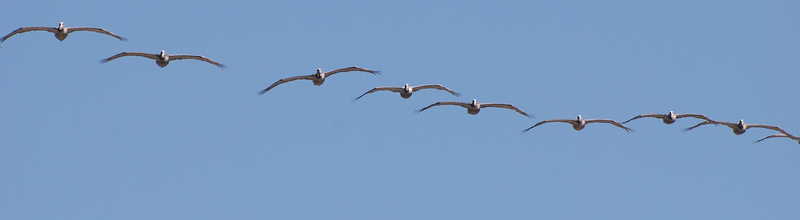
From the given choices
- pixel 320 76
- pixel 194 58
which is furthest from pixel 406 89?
pixel 194 58

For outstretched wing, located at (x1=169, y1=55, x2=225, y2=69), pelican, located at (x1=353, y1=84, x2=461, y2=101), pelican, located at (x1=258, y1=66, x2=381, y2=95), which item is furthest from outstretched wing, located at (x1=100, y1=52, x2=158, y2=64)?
pelican, located at (x1=353, y1=84, x2=461, y2=101)

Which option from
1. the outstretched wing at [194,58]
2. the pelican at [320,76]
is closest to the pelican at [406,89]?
the pelican at [320,76]

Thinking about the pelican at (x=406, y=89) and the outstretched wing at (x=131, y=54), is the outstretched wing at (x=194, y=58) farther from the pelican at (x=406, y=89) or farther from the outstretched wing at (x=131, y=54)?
the pelican at (x=406, y=89)

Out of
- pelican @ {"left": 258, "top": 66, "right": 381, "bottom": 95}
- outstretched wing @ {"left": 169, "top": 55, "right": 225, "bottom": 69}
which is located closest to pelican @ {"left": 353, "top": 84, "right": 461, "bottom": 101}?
pelican @ {"left": 258, "top": 66, "right": 381, "bottom": 95}

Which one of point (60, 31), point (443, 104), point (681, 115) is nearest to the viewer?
point (60, 31)

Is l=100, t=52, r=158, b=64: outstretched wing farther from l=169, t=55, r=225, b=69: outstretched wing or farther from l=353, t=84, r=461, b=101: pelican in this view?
l=353, t=84, r=461, b=101: pelican

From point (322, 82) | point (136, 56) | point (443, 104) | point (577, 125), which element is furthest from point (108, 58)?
point (577, 125)

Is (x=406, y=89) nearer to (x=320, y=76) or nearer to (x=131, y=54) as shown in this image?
(x=320, y=76)

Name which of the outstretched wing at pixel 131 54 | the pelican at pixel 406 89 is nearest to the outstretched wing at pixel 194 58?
the outstretched wing at pixel 131 54

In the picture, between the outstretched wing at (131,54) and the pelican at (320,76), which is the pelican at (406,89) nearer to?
the pelican at (320,76)

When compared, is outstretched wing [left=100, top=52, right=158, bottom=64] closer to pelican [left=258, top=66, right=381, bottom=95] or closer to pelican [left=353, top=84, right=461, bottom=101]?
pelican [left=258, top=66, right=381, bottom=95]

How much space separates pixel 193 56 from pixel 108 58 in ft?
10.9

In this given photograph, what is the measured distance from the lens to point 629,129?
5512 cm

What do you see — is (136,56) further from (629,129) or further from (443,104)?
(629,129)
